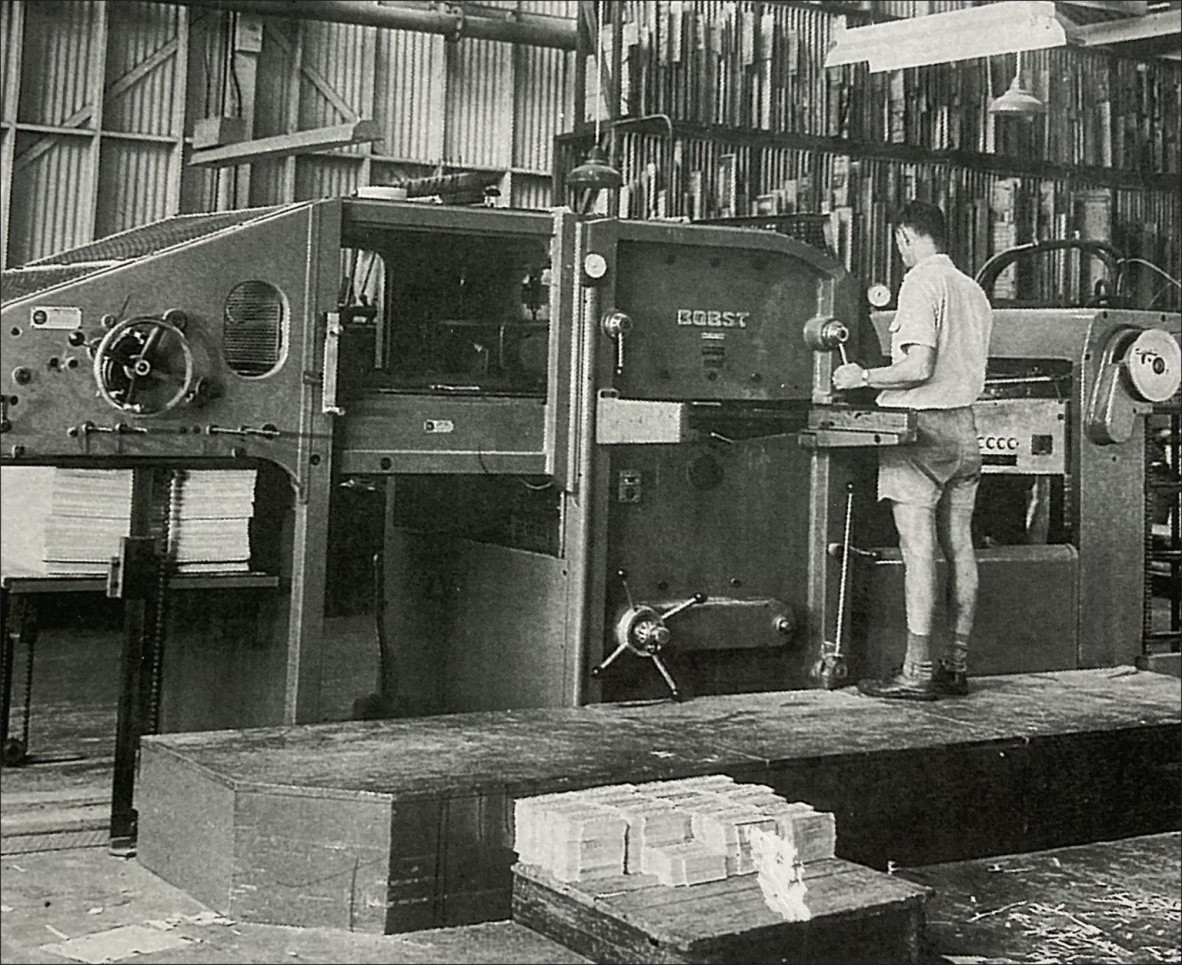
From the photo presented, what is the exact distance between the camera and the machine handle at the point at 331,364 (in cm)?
391

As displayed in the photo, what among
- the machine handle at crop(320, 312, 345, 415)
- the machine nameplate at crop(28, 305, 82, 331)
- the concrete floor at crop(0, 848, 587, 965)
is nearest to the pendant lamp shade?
the machine handle at crop(320, 312, 345, 415)

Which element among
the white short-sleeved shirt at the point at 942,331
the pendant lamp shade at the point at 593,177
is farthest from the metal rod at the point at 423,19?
the white short-sleeved shirt at the point at 942,331

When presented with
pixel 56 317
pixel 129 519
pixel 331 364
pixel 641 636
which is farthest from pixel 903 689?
pixel 56 317

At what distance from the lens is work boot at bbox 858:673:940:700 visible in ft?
14.5

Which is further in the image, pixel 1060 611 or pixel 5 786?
pixel 1060 611

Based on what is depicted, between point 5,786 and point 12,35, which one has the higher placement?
point 12,35

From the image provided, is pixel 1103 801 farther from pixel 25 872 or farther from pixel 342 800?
pixel 25 872

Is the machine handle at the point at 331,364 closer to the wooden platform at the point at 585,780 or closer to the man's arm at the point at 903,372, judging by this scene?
the wooden platform at the point at 585,780

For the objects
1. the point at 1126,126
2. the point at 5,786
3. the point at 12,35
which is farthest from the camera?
the point at 1126,126

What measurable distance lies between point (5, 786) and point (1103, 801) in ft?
9.96

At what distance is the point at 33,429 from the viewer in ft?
11.7

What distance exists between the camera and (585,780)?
337cm

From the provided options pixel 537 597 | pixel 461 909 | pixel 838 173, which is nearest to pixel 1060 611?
pixel 537 597

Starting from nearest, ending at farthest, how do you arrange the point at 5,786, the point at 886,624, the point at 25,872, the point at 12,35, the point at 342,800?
the point at 342,800 → the point at 25,872 → the point at 5,786 → the point at 886,624 → the point at 12,35
